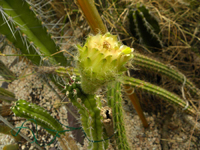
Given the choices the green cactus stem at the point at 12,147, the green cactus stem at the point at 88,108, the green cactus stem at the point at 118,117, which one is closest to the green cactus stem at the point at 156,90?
the green cactus stem at the point at 118,117

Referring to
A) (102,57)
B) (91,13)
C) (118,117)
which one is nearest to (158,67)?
(118,117)

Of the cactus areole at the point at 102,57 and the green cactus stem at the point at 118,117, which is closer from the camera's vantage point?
the cactus areole at the point at 102,57

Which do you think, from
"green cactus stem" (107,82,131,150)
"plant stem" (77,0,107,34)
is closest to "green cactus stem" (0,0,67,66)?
"plant stem" (77,0,107,34)

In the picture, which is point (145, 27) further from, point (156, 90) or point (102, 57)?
point (102, 57)

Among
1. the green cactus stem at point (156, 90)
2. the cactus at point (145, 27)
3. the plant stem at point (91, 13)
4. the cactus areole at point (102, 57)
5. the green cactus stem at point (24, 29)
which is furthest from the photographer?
the cactus at point (145, 27)

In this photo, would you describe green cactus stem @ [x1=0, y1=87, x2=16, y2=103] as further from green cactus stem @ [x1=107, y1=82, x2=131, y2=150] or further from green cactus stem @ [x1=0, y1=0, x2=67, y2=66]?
green cactus stem @ [x1=107, y1=82, x2=131, y2=150]

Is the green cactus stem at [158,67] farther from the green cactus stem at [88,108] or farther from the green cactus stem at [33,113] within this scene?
the green cactus stem at [33,113]

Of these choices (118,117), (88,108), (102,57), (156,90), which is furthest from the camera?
(156,90)
